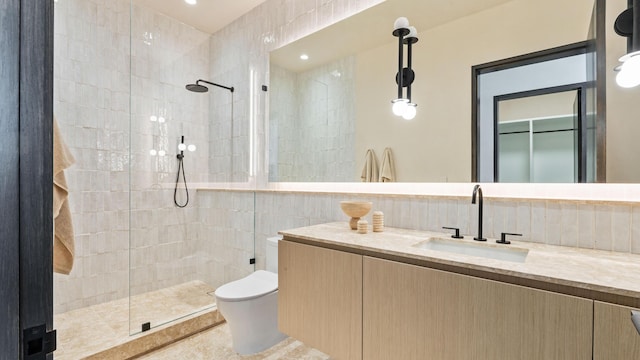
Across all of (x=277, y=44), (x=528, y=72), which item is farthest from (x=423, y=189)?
(x=277, y=44)

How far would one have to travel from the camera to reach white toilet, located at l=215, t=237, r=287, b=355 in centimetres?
189

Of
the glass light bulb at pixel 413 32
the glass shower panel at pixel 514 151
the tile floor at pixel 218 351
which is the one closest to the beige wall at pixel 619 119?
the glass shower panel at pixel 514 151

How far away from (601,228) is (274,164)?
7.06 feet

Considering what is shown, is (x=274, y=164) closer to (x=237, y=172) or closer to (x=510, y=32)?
(x=237, y=172)

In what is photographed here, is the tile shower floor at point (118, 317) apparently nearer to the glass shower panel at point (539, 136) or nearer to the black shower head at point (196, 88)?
the black shower head at point (196, 88)

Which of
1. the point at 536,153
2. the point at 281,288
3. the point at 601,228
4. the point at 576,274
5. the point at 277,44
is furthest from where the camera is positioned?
the point at 277,44

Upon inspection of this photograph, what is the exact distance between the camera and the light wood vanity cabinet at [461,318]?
0.89m

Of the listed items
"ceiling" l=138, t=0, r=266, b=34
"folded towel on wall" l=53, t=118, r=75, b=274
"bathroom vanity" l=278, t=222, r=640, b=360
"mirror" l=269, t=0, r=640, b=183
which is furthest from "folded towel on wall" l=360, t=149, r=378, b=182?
"ceiling" l=138, t=0, r=266, b=34

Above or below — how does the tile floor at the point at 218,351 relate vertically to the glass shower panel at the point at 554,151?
below

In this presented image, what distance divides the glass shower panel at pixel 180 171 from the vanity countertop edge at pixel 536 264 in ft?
5.15

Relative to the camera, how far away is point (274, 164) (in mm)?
2676

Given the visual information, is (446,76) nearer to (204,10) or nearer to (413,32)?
(413,32)

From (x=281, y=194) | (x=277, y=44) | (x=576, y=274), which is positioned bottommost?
(x=576, y=274)

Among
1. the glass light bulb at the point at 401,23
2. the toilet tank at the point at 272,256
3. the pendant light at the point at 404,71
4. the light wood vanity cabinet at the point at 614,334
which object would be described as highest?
the glass light bulb at the point at 401,23
